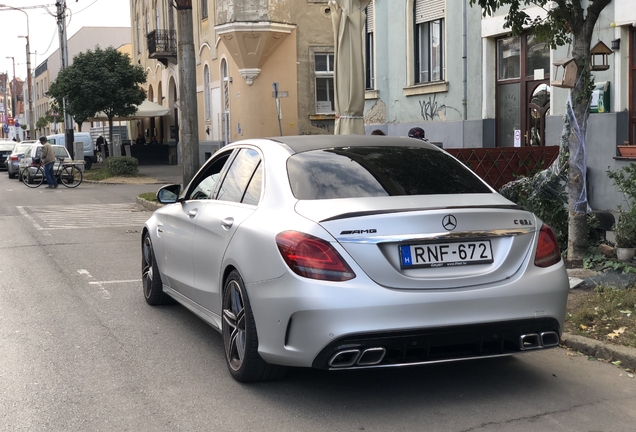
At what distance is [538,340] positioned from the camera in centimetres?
480

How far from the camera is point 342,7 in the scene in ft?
42.4

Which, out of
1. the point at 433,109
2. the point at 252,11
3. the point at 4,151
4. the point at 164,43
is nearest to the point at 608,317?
the point at 433,109

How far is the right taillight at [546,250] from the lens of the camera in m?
4.87

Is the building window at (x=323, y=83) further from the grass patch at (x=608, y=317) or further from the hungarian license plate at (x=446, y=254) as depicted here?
the hungarian license plate at (x=446, y=254)

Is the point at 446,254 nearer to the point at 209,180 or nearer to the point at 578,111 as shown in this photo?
the point at 209,180

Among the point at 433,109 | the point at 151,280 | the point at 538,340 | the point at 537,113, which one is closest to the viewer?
the point at 538,340

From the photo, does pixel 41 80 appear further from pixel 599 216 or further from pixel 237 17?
pixel 599 216

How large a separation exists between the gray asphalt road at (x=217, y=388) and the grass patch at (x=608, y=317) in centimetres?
34

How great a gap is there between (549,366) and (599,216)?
4312 mm

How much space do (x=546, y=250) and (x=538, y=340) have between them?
537 millimetres

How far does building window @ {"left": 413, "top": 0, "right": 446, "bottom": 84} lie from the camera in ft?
57.6

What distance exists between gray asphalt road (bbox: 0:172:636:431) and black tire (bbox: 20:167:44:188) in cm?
2239

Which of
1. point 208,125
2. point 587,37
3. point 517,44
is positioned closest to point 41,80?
point 208,125

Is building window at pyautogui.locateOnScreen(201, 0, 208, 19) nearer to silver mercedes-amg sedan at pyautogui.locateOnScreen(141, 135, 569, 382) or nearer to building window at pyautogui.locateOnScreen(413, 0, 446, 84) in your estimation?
building window at pyautogui.locateOnScreen(413, 0, 446, 84)
